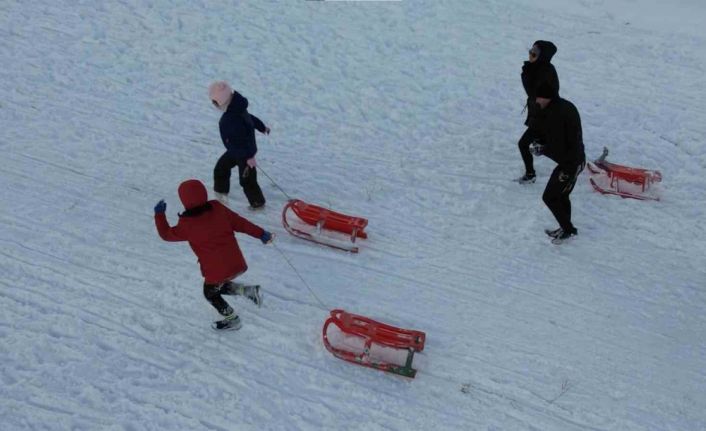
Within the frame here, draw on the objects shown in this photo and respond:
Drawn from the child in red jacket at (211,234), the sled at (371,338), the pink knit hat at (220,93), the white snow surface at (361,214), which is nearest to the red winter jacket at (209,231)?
the child in red jacket at (211,234)

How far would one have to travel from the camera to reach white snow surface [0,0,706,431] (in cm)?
518

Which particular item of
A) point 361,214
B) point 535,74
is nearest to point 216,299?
point 361,214

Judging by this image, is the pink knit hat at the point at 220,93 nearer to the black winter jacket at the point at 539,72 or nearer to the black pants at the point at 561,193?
the black winter jacket at the point at 539,72

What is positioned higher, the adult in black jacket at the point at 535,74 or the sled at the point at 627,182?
the adult in black jacket at the point at 535,74

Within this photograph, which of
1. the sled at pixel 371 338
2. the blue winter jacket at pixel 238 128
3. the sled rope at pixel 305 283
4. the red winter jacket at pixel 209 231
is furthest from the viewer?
the blue winter jacket at pixel 238 128

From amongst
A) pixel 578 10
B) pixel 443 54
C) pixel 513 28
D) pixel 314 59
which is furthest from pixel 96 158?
pixel 578 10

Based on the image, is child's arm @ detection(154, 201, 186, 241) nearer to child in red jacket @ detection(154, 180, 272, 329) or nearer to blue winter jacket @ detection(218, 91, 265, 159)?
child in red jacket @ detection(154, 180, 272, 329)

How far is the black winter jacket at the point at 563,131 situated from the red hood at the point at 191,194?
340cm

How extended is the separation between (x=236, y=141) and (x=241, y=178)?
1.74 ft

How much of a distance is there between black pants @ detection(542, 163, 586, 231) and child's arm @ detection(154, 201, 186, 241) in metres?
3.66

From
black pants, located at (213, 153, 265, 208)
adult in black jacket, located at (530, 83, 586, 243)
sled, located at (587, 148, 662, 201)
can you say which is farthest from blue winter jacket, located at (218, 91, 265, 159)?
sled, located at (587, 148, 662, 201)

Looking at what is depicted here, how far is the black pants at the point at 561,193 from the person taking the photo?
20.5 feet

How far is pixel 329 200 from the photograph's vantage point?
7.36m

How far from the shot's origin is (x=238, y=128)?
6.37 m
